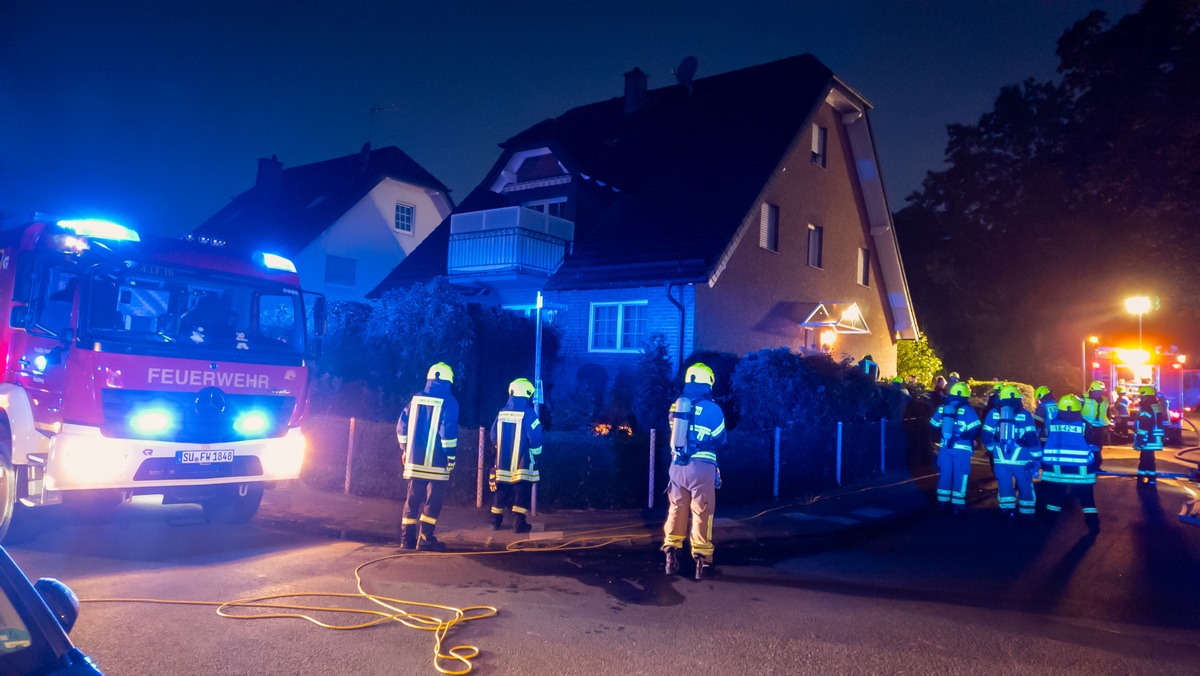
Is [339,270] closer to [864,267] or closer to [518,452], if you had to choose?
[864,267]

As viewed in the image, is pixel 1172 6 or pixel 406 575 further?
pixel 1172 6

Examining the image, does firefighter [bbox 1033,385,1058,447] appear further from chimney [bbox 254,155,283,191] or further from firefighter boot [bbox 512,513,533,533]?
chimney [bbox 254,155,283,191]

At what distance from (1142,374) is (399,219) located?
28.0 m

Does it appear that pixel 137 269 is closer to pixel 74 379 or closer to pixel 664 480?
pixel 74 379

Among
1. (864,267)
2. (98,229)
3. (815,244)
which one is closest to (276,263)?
(98,229)

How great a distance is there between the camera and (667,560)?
7875 mm

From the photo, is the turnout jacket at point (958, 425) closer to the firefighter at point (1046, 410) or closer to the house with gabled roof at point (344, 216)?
the firefighter at point (1046, 410)

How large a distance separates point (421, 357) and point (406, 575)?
8.28m

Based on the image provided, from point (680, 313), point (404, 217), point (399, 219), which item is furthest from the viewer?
point (404, 217)

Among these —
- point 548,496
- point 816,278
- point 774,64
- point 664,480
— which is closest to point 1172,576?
point 664,480

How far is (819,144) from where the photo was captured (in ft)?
75.7

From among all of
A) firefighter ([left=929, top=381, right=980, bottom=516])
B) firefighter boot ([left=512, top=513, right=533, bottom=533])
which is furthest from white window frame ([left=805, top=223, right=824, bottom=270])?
firefighter boot ([left=512, top=513, right=533, bottom=533])

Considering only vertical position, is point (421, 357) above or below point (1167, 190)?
below

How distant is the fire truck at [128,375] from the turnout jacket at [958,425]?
8785 mm
